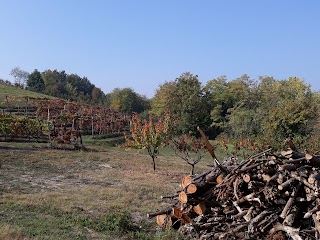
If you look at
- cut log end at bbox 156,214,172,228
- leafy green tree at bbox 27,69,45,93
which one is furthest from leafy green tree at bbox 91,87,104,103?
cut log end at bbox 156,214,172,228

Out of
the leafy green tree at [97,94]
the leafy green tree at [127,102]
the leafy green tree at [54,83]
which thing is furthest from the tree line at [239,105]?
the leafy green tree at [54,83]

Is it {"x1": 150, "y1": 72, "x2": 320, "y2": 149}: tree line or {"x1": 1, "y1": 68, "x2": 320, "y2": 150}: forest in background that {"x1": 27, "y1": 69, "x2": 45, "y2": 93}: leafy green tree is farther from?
{"x1": 150, "y1": 72, "x2": 320, "y2": 149}: tree line

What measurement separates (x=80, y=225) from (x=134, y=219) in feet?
5.12

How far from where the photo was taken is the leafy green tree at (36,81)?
235ft

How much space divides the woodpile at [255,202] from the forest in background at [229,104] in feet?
76.3

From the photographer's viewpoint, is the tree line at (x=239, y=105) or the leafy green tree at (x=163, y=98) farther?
the leafy green tree at (x=163, y=98)

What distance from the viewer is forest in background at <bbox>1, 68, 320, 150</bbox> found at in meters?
33.1

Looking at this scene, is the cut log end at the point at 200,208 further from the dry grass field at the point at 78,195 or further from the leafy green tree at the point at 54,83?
the leafy green tree at the point at 54,83

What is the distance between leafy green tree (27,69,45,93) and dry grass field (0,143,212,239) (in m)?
50.7

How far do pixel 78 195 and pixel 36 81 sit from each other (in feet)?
216

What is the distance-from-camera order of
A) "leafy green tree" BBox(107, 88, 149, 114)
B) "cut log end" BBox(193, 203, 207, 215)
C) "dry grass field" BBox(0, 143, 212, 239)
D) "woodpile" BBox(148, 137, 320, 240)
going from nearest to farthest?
"woodpile" BBox(148, 137, 320, 240), "dry grass field" BBox(0, 143, 212, 239), "cut log end" BBox(193, 203, 207, 215), "leafy green tree" BBox(107, 88, 149, 114)

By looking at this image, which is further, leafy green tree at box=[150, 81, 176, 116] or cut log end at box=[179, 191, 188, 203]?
leafy green tree at box=[150, 81, 176, 116]

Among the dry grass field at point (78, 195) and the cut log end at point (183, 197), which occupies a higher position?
the cut log end at point (183, 197)

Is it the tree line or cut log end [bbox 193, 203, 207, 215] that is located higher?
the tree line
